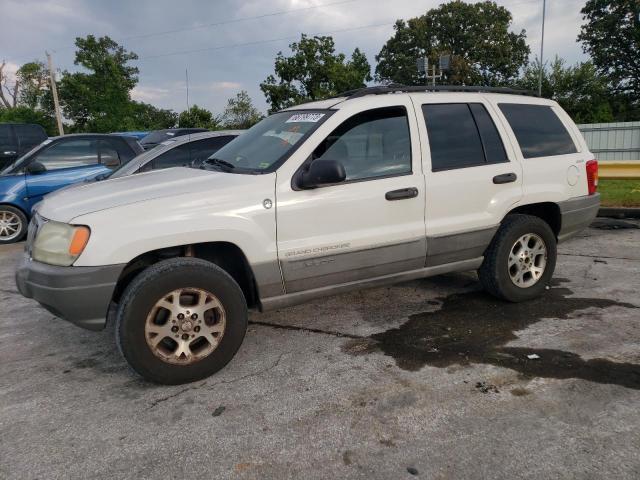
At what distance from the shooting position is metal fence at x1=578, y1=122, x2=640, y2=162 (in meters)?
17.9

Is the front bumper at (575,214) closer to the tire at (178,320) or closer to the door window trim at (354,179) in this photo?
the door window trim at (354,179)

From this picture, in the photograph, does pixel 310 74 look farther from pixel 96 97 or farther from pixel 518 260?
pixel 518 260

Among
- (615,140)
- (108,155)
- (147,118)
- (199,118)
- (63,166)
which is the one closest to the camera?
(63,166)

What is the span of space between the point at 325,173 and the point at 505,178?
171cm

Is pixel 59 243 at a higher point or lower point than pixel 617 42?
lower

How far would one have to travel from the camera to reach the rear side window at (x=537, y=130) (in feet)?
14.3

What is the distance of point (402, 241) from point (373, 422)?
1467 millimetres

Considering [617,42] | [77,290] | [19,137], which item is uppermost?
[617,42]

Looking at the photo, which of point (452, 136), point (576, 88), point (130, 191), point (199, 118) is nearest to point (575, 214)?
point (452, 136)

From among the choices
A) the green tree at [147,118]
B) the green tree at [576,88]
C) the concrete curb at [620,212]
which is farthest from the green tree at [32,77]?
the concrete curb at [620,212]

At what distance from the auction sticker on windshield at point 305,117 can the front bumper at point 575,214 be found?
233cm

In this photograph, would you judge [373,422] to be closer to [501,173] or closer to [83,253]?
[83,253]

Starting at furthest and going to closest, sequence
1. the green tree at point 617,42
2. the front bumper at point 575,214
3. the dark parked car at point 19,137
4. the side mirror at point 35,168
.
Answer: the green tree at point 617,42 → the dark parked car at point 19,137 → the side mirror at point 35,168 → the front bumper at point 575,214

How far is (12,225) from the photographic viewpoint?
27.2ft
